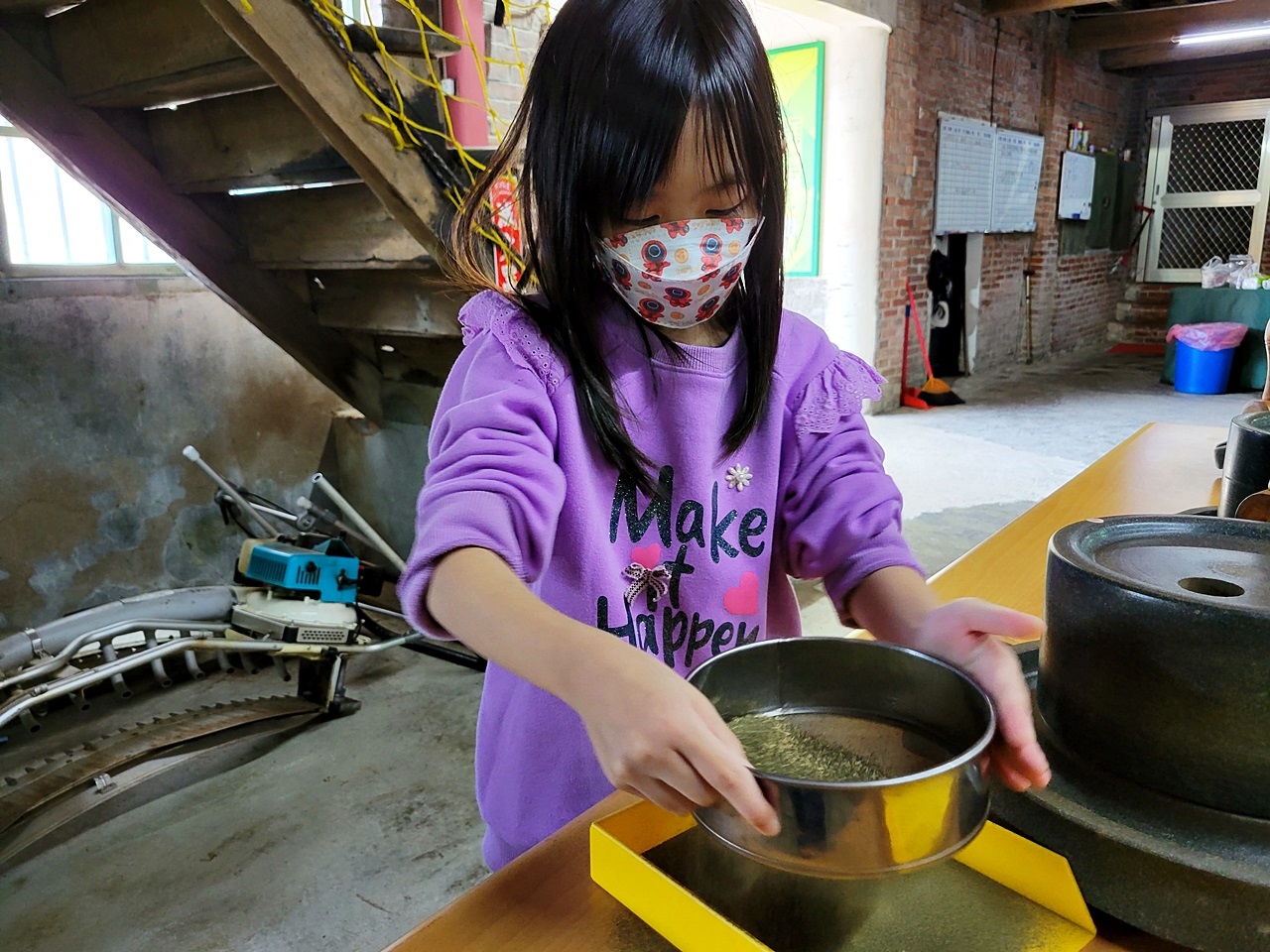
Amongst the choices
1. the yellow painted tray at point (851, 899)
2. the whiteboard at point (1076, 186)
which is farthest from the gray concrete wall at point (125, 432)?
the whiteboard at point (1076, 186)

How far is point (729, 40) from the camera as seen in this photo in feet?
2.47

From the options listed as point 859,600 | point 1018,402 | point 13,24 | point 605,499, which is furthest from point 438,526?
point 1018,402

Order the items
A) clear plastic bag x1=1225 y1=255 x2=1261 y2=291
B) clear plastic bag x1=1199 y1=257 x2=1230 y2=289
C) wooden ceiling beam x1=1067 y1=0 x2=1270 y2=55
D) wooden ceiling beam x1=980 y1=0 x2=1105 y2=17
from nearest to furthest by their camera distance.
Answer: wooden ceiling beam x1=980 y1=0 x2=1105 y2=17
wooden ceiling beam x1=1067 y1=0 x2=1270 y2=55
clear plastic bag x1=1225 y1=255 x2=1261 y2=291
clear plastic bag x1=1199 y1=257 x2=1230 y2=289

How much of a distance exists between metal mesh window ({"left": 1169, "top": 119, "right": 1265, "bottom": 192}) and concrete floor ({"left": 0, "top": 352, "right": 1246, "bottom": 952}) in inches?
323

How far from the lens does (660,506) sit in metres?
0.89

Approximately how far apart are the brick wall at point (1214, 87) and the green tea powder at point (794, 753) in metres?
10.6

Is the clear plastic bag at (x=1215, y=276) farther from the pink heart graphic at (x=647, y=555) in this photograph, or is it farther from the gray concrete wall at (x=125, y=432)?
the pink heart graphic at (x=647, y=555)

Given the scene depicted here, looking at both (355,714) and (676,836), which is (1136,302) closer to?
(355,714)

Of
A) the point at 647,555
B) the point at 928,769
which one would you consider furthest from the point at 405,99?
the point at 928,769

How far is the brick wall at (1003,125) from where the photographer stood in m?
6.03

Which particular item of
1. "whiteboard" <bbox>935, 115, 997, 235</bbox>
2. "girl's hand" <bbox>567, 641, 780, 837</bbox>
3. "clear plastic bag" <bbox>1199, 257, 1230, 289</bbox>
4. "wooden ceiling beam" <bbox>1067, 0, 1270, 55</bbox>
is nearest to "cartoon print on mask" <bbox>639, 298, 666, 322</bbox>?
"girl's hand" <bbox>567, 641, 780, 837</bbox>

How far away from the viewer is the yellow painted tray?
0.54 meters

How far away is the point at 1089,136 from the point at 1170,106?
1.53 meters

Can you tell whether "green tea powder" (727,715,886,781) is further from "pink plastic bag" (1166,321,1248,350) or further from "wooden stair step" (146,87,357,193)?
"pink plastic bag" (1166,321,1248,350)
